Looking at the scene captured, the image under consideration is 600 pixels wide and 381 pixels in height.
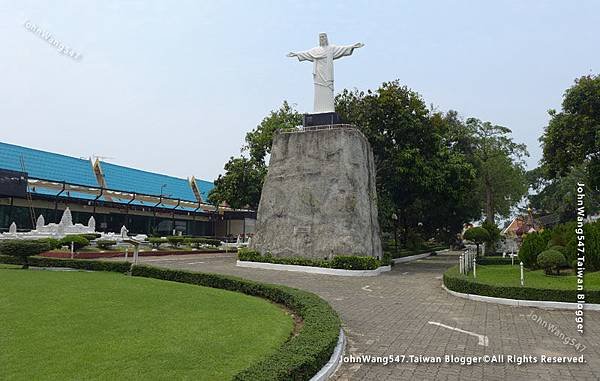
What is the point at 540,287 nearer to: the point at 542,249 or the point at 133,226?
the point at 542,249

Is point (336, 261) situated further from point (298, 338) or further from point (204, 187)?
point (204, 187)

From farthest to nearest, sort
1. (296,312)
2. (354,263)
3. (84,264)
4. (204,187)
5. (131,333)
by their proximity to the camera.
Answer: (204,187), (354,263), (84,264), (296,312), (131,333)

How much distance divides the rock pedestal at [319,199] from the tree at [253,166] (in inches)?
343

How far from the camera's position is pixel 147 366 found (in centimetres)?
493

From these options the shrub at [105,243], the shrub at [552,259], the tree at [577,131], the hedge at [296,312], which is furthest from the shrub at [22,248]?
the tree at [577,131]

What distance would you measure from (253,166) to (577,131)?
63.7 feet

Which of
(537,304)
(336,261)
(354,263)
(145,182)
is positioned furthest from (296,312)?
(145,182)

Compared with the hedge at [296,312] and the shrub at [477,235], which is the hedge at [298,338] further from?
the shrub at [477,235]

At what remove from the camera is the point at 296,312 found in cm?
886

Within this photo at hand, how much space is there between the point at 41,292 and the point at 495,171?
1280 inches

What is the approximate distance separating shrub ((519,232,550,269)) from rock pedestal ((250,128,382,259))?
627cm

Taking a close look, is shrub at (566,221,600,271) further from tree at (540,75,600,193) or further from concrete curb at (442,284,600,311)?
tree at (540,75,600,193)

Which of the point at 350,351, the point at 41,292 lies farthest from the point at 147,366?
the point at 41,292

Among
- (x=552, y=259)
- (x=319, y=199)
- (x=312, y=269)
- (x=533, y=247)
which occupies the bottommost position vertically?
(x=312, y=269)
